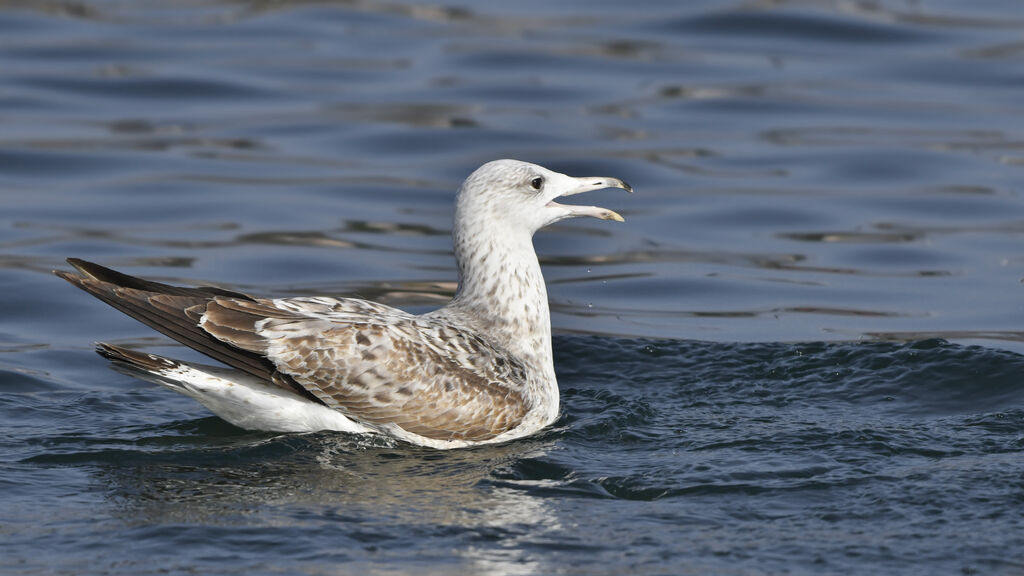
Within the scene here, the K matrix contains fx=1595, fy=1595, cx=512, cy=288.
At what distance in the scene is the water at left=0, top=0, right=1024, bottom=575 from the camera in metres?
7.36

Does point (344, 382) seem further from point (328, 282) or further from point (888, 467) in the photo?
point (328, 282)

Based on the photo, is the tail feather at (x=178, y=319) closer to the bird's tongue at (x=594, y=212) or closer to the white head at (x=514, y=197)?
the white head at (x=514, y=197)

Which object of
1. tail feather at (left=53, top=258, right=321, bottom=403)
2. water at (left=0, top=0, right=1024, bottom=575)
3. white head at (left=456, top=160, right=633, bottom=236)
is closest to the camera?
water at (left=0, top=0, right=1024, bottom=575)

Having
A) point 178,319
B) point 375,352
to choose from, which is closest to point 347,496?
point 375,352

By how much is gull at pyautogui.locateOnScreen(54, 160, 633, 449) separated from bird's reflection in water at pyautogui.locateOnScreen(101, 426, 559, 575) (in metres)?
0.16

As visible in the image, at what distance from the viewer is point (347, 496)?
25.6ft

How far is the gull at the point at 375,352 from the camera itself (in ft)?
28.0

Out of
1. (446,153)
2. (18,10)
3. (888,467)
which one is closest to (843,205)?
(446,153)

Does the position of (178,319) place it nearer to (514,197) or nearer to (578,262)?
(514,197)

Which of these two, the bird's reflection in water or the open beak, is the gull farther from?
the bird's reflection in water

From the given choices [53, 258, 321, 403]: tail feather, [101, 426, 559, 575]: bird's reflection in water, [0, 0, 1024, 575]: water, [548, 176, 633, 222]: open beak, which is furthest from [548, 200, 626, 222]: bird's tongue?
[53, 258, 321, 403]: tail feather

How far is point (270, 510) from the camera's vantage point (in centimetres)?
752

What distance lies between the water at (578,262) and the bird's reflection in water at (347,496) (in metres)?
0.03

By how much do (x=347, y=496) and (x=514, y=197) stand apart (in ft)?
7.68
